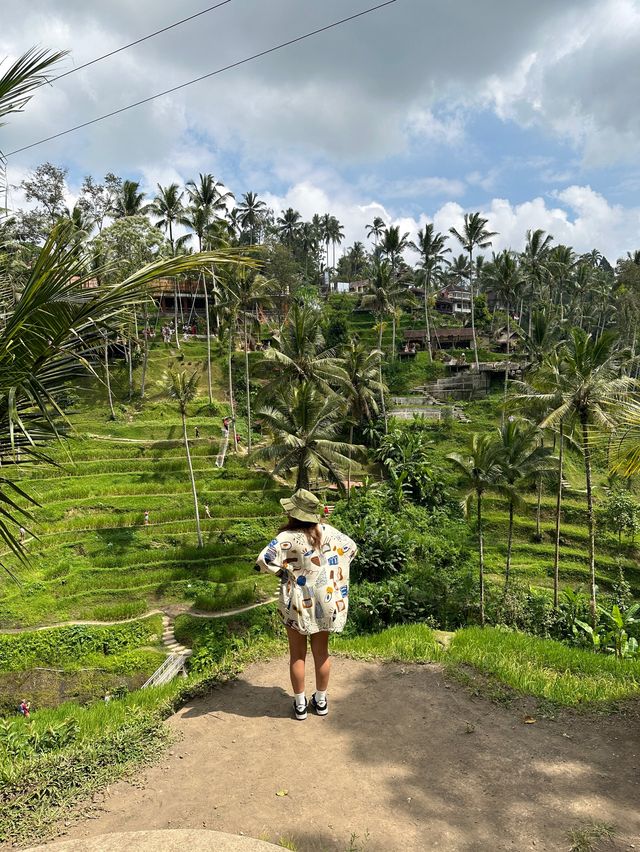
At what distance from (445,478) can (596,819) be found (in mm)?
28431

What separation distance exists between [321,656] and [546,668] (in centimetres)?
289

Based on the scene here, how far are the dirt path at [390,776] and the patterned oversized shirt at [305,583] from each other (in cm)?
92

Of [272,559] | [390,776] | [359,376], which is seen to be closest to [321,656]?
[272,559]

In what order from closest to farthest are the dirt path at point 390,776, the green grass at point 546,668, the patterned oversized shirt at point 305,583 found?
1. the dirt path at point 390,776
2. the patterned oversized shirt at point 305,583
3. the green grass at point 546,668

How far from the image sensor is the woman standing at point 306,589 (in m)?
4.56

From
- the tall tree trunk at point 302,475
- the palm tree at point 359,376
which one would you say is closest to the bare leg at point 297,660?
the tall tree trunk at point 302,475

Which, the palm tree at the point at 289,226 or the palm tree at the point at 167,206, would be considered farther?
the palm tree at the point at 289,226

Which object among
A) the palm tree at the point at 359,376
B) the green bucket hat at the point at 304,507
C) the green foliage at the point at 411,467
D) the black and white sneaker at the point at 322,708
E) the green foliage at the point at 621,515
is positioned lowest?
the green foliage at the point at 621,515

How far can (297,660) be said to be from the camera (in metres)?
4.60

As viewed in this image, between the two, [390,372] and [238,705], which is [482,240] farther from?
[238,705]

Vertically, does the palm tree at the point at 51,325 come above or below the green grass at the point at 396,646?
above

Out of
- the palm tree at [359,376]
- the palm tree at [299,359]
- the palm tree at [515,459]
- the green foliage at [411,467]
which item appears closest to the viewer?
the palm tree at [515,459]

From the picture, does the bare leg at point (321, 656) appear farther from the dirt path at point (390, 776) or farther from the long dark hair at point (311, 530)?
the long dark hair at point (311, 530)

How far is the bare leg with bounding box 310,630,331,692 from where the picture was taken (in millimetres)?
4633
